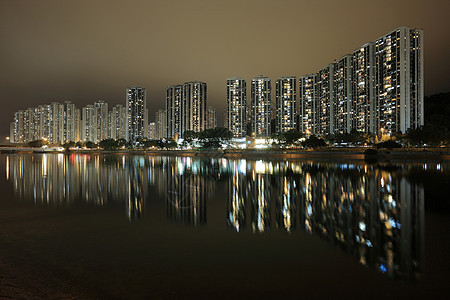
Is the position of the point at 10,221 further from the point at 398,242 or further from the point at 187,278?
the point at 398,242

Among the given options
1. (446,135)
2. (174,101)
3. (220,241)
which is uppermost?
(174,101)

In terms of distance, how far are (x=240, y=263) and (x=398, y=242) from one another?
4479 millimetres

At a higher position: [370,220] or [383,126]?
[383,126]

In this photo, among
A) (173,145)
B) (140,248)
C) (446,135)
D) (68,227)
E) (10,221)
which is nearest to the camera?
(140,248)

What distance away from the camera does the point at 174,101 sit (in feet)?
523

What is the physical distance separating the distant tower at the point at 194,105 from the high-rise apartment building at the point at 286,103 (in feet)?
121

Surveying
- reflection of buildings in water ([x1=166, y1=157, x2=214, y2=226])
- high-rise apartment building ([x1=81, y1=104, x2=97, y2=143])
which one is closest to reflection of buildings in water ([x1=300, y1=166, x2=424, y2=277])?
reflection of buildings in water ([x1=166, y1=157, x2=214, y2=226])

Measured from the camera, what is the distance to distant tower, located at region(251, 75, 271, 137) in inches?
5781

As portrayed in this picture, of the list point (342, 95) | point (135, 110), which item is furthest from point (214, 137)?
point (135, 110)

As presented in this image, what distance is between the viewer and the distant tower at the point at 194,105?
14962cm

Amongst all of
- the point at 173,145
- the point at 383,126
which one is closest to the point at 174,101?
the point at 173,145

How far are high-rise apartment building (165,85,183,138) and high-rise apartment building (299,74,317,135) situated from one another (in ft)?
199

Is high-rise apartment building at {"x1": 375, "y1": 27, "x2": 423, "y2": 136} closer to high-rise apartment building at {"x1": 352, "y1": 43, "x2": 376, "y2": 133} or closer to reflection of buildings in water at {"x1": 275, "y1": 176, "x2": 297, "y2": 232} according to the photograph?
high-rise apartment building at {"x1": 352, "y1": 43, "x2": 376, "y2": 133}

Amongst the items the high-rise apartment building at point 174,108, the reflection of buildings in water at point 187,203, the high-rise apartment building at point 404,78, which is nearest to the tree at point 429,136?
the high-rise apartment building at point 404,78
